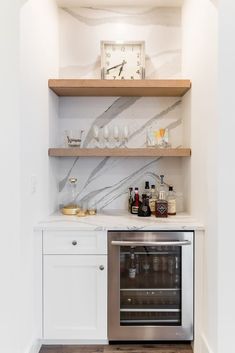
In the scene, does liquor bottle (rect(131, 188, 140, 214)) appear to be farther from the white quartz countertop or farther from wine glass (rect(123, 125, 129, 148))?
wine glass (rect(123, 125, 129, 148))

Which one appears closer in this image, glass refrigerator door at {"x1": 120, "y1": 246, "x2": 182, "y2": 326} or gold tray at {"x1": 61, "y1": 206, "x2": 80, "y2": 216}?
glass refrigerator door at {"x1": 120, "y1": 246, "x2": 182, "y2": 326}

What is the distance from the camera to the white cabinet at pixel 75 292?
7.64 ft

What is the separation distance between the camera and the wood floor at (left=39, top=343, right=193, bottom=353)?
233 centimetres

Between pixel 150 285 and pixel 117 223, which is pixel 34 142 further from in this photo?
pixel 150 285

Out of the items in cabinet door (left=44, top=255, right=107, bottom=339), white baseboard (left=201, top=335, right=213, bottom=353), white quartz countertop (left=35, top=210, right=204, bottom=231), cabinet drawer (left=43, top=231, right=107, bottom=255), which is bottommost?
white baseboard (left=201, top=335, right=213, bottom=353)

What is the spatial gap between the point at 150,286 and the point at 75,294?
562 millimetres

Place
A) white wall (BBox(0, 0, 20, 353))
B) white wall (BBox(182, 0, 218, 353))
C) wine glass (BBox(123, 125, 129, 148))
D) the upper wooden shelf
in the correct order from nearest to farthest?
1. white wall (BBox(0, 0, 20, 353))
2. white wall (BBox(182, 0, 218, 353))
3. the upper wooden shelf
4. wine glass (BBox(123, 125, 129, 148))

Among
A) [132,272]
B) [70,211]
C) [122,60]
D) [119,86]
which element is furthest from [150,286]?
[122,60]

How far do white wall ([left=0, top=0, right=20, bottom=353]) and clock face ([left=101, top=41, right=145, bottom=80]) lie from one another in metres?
1.04

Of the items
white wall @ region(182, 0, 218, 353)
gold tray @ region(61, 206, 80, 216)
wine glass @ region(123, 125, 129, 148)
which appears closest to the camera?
white wall @ region(182, 0, 218, 353)

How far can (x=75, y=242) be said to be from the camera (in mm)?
2328

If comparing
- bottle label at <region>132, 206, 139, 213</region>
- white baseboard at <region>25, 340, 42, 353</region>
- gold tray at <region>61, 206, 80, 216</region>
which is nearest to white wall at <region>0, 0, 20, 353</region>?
white baseboard at <region>25, 340, 42, 353</region>

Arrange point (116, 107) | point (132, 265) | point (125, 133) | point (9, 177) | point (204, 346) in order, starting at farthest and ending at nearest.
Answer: point (116, 107) → point (125, 133) → point (132, 265) → point (204, 346) → point (9, 177)

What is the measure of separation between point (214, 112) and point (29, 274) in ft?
5.36
